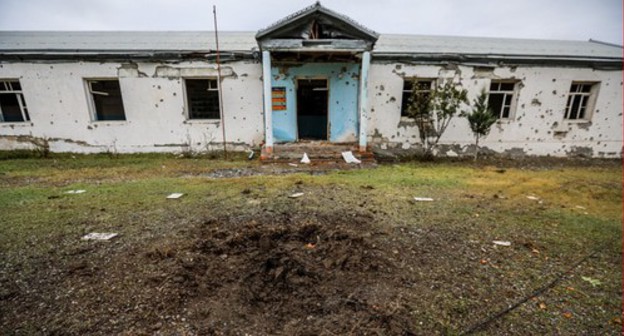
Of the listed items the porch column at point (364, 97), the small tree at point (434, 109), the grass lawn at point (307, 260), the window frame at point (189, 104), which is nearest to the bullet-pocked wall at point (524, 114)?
the small tree at point (434, 109)

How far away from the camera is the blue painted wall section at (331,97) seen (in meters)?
8.63

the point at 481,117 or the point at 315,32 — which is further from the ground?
the point at 315,32

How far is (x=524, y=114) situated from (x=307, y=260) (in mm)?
10204

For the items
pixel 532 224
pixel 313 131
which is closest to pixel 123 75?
pixel 313 131

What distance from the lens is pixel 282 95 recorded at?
875 cm

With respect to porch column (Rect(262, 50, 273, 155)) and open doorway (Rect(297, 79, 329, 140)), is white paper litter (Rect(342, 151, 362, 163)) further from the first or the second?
porch column (Rect(262, 50, 273, 155))

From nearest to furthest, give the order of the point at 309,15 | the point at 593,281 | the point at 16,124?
1. the point at 593,281
2. the point at 309,15
3. the point at 16,124

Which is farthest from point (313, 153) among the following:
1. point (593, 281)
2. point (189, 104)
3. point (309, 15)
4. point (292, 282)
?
point (593, 281)

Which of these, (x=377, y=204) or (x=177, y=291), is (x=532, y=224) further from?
Answer: (x=177, y=291)

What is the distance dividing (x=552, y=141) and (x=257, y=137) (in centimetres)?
1044

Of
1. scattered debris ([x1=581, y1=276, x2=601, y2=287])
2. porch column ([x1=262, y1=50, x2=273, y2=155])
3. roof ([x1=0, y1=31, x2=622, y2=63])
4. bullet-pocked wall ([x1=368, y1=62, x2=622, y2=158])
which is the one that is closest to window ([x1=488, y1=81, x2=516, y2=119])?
bullet-pocked wall ([x1=368, y1=62, x2=622, y2=158])

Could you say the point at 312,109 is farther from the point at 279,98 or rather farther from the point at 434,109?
the point at 434,109

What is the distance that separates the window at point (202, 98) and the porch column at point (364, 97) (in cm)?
479

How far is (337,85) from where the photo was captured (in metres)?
8.79
